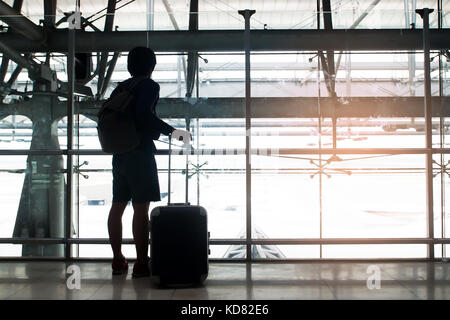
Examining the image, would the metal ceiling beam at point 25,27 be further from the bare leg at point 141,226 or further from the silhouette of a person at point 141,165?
the bare leg at point 141,226

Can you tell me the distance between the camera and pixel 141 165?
2.19m

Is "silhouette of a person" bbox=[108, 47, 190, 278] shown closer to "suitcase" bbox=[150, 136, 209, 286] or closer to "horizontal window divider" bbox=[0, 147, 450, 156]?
"suitcase" bbox=[150, 136, 209, 286]

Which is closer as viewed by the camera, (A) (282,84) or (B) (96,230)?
(B) (96,230)

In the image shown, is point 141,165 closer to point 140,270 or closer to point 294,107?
point 140,270

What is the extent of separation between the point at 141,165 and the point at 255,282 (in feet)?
2.50

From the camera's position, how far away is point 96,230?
3061mm

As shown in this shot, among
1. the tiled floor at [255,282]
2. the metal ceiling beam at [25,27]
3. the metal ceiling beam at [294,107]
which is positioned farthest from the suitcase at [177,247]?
the metal ceiling beam at [25,27]

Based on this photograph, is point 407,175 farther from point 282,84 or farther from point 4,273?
point 4,273
